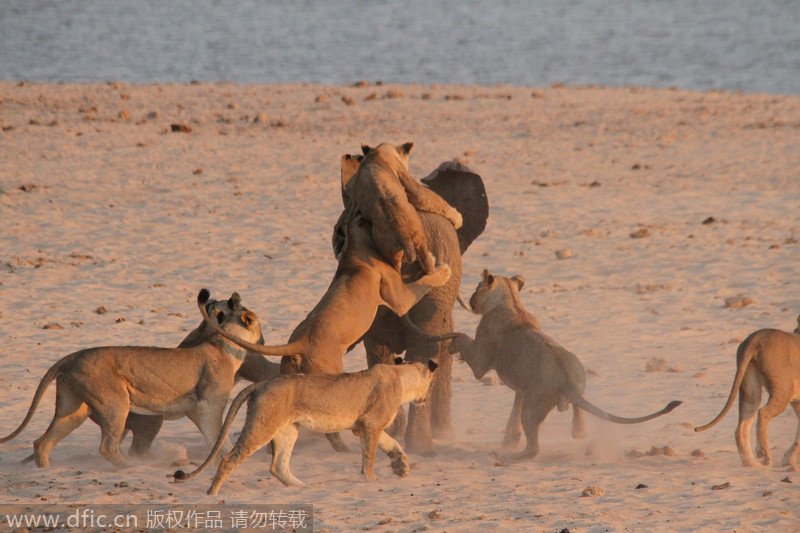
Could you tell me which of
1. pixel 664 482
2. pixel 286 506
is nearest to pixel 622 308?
pixel 664 482

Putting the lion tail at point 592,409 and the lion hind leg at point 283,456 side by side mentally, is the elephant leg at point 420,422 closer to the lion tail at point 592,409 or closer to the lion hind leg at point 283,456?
A: the lion tail at point 592,409

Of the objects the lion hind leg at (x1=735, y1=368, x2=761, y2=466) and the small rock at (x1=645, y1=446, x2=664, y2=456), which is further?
the small rock at (x1=645, y1=446, x2=664, y2=456)

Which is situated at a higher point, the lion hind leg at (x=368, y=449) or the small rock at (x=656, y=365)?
the small rock at (x=656, y=365)

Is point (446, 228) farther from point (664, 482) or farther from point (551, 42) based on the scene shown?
point (551, 42)

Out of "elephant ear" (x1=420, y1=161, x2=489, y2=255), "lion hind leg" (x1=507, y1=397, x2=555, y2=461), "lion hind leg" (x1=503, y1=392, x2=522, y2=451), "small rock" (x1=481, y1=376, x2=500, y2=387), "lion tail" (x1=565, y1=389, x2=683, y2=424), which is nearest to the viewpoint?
"lion tail" (x1=565, y1=389, x2=683, y2=424)

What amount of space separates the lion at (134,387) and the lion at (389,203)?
1.12 meters

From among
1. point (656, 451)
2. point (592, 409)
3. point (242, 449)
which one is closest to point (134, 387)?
point (242, 449)

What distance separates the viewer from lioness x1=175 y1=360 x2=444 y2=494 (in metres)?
7.72

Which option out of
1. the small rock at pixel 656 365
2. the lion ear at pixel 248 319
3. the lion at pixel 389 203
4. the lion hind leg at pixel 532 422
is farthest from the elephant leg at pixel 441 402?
the small rock at pixel 656 365

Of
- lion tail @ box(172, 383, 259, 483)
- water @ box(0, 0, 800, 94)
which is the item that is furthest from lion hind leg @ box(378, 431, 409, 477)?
water @ box(0, 0, 800, 94)

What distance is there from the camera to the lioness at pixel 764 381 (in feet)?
28.2

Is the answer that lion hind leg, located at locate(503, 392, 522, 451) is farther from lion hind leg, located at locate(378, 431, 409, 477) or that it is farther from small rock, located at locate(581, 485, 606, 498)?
small rock, located at locate(581, 485, 606, 498)

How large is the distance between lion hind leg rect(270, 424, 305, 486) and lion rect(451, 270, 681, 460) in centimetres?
180

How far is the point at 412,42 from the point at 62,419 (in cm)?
6068
